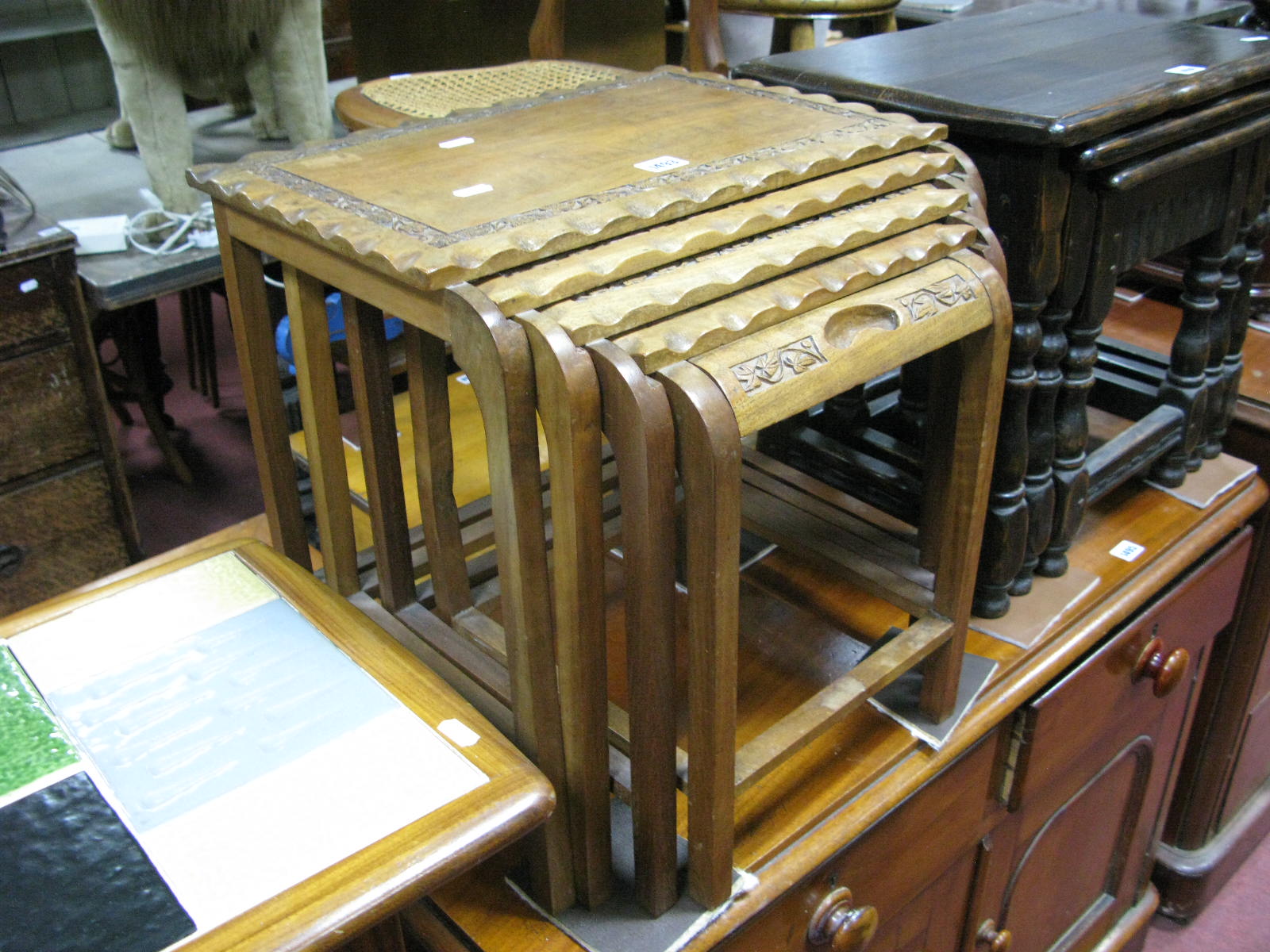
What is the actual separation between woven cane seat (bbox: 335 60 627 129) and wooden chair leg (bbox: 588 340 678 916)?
3.01ft

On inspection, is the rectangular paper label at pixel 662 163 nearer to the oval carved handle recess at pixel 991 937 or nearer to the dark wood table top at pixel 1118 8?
the dark wood table top at pixel 1118 8

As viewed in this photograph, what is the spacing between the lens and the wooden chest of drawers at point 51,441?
1.58m

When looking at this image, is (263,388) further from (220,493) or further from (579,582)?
(220,493)

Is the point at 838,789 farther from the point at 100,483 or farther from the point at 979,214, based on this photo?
the point at 100,483

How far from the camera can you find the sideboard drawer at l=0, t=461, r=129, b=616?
5.64ft

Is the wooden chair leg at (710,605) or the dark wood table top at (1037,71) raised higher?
the dark wood table top at (1037,71)

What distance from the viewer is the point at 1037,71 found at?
0.98 meters

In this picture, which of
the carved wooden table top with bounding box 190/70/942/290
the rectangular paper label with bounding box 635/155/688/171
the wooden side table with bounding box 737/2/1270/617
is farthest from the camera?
the wooden side table with bounding box 737/2/1270/617

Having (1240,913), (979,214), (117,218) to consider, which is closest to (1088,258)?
(979,214)

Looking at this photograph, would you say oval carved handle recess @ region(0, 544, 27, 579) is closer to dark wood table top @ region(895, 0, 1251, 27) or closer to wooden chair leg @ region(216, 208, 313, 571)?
wooden chair leg @ region(216, 208, 313, 571)

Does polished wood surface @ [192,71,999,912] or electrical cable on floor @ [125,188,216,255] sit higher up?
polished wood surface @ [192,71,999,912]

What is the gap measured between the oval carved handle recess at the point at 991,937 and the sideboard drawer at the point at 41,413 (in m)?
1.46

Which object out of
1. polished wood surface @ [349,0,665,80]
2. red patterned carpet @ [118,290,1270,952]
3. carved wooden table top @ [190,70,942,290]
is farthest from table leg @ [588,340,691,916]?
polished wood surface @ [349,0,665,80]

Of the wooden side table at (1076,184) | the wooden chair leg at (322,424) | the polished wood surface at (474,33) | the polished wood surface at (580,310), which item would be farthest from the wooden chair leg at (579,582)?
the polished wood surface at (474,33)
